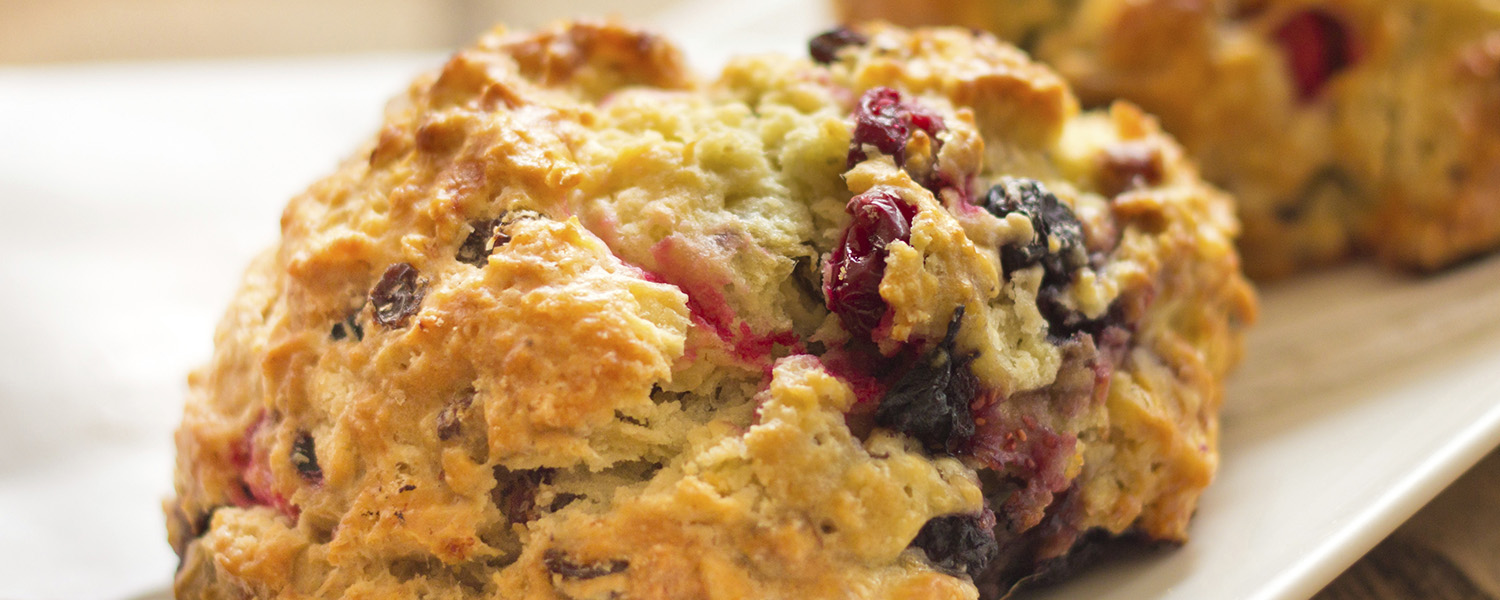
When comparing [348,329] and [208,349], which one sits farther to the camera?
[208,349]

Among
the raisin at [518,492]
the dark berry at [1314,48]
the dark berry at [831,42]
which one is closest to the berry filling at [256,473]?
the raisin at [518,492]

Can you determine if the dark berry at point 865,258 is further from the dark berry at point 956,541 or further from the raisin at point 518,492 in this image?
the raisin at point 518,492

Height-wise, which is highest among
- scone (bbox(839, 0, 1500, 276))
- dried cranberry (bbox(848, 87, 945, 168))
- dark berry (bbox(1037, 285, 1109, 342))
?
dried cranberry (bbox(848, 87, 945, 168))

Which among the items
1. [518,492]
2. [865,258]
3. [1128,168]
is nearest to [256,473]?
[518,492]

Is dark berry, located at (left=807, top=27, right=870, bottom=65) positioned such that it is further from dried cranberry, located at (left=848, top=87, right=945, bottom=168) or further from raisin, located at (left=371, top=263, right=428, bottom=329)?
raisin, located at (left=371, top=263, right=428, bottom=329)

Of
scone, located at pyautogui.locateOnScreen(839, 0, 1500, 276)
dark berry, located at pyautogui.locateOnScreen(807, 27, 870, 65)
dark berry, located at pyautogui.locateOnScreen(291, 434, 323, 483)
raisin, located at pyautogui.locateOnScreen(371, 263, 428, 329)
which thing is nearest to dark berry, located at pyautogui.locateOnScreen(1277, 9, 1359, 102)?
scone, located at pyautogui.locateOnScreen(839, 0, 1500, 276)

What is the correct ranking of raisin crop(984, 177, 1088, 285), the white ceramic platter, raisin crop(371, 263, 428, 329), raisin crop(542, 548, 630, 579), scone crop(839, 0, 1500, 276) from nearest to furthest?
raisin crop(542, 548, 630, 579) → raisin crop(371, 263, 428, 329) → raisin crop(984, 177, 1088, 285) → the white ceramic platter → scone crop(839, 0, 1500, 276)

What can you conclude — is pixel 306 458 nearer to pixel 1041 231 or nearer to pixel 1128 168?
pixel 1041 231

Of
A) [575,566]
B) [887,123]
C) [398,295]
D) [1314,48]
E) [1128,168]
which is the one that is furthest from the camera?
[1314,48]
